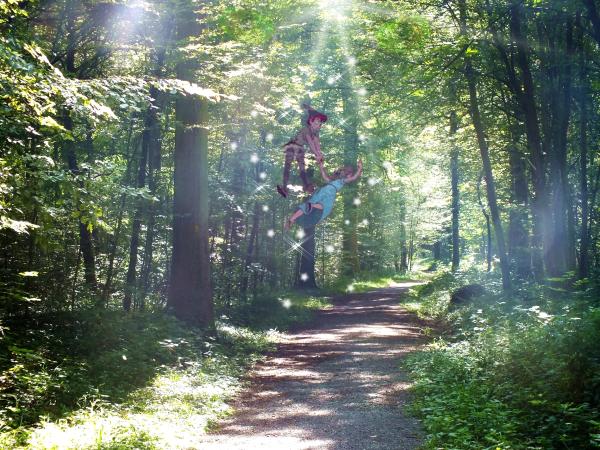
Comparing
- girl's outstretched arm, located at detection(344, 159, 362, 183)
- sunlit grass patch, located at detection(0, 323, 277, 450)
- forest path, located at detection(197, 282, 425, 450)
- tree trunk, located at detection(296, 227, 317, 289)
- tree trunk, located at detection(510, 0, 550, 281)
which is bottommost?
forest path, located at detection(197, 282, 425, 450)

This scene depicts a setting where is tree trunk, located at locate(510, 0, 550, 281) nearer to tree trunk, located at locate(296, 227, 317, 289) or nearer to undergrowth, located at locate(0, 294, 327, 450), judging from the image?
undergrowth, located at locate(0, 294, 327, 450)

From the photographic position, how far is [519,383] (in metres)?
7.10

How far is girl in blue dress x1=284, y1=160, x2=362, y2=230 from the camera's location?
895cm

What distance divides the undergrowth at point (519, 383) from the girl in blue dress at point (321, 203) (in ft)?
10.6

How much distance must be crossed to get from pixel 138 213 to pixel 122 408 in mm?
7812

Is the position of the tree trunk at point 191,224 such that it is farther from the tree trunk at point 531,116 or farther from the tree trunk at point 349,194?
the tree trunk at point 531,116

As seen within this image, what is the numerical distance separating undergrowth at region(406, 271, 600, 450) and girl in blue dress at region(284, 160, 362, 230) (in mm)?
3243

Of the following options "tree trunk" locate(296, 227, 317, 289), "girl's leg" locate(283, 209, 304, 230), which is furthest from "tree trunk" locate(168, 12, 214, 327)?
"tree trunk" locate(296, 227, 317, 289)

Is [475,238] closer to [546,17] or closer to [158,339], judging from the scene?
[546,17]

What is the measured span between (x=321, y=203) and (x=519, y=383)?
162 inches

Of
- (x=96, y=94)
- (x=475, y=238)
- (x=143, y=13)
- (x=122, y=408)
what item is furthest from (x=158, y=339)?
(x=475, y=238)

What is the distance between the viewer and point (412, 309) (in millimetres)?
20891

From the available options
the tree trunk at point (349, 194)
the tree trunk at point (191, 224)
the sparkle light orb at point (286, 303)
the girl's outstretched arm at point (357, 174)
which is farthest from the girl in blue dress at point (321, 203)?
the sparkle light orb at point (286, 303)

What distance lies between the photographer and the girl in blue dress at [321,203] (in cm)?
895
